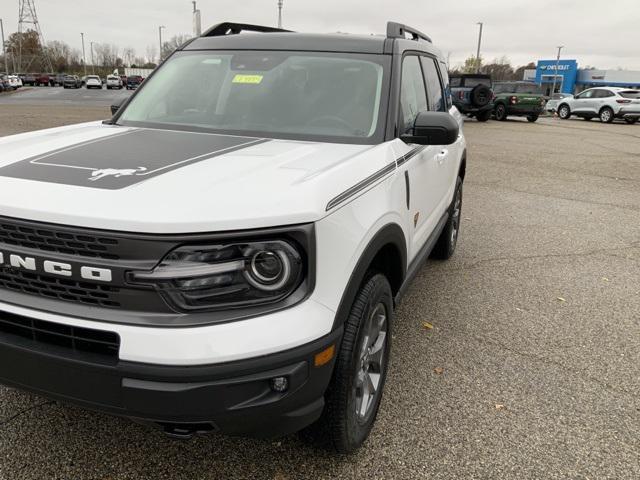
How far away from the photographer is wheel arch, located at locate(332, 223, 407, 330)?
214cm

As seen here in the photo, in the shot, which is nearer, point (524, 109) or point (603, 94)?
point (524, 109)

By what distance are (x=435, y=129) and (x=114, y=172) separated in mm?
1602

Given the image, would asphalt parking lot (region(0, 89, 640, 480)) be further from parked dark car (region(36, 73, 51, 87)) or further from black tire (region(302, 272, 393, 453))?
parked dark car (region(36, 73, 51, 87))

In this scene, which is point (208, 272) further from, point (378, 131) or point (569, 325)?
point (569, 325)

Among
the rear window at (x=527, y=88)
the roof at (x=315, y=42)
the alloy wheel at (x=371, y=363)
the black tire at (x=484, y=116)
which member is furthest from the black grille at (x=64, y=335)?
the rear window at (x=527, y=88)

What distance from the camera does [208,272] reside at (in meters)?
1.84

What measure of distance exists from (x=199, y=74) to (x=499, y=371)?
2652 millimetres

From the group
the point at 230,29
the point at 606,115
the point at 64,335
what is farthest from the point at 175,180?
the point at 606,115

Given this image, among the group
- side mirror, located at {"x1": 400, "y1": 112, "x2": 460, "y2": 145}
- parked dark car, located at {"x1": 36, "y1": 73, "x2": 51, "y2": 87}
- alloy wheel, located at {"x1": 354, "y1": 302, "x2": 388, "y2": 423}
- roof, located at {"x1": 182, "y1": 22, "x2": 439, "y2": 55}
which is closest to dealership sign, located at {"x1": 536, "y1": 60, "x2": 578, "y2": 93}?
parked dark car, located at {"x1": 36, "y1": 73, "x2": 51, "y2": 87}

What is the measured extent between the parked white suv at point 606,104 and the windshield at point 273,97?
27.0 m

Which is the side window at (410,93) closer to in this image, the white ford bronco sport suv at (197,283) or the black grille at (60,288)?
the white ford bronco sport suv at (197,283)

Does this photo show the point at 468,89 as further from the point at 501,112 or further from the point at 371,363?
the point at 371,363

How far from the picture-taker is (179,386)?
1.77m

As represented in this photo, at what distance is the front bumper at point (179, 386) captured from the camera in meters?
1.78
